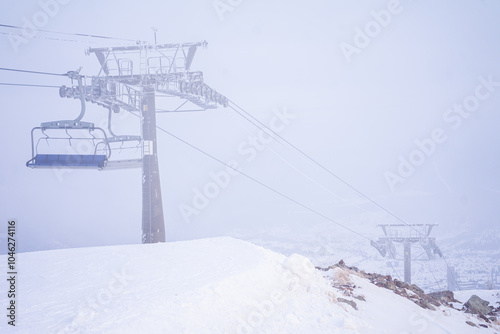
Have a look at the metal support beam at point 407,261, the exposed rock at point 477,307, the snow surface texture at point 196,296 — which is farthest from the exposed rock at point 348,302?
the metal support beam at point 407,261

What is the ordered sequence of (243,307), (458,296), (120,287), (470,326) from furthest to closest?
1. (458,296)
2. (470,326)
3. (120,287)
4. (243,307)

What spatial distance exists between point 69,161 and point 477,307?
1242cm

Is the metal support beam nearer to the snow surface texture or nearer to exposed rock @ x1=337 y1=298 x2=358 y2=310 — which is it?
the snow surface texture

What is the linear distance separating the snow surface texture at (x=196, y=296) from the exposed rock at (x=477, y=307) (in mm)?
842

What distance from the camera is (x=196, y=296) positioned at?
6.50 metres

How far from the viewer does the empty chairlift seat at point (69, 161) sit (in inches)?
456

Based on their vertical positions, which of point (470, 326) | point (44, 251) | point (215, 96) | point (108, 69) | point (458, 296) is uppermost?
point (108, 69)

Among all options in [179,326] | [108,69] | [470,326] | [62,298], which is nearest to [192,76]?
[108,69]

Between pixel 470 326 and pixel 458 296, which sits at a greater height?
pixel 470 326

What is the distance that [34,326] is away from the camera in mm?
5648

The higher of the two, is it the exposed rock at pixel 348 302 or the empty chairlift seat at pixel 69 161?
the empty chairlift seat at pixel 69 161

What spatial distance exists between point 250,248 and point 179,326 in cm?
442

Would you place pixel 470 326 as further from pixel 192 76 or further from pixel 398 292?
pixel 192 76

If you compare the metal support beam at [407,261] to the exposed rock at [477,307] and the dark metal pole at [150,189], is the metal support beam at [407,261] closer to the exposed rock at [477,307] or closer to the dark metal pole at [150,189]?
the exposed rock at [477,307]
